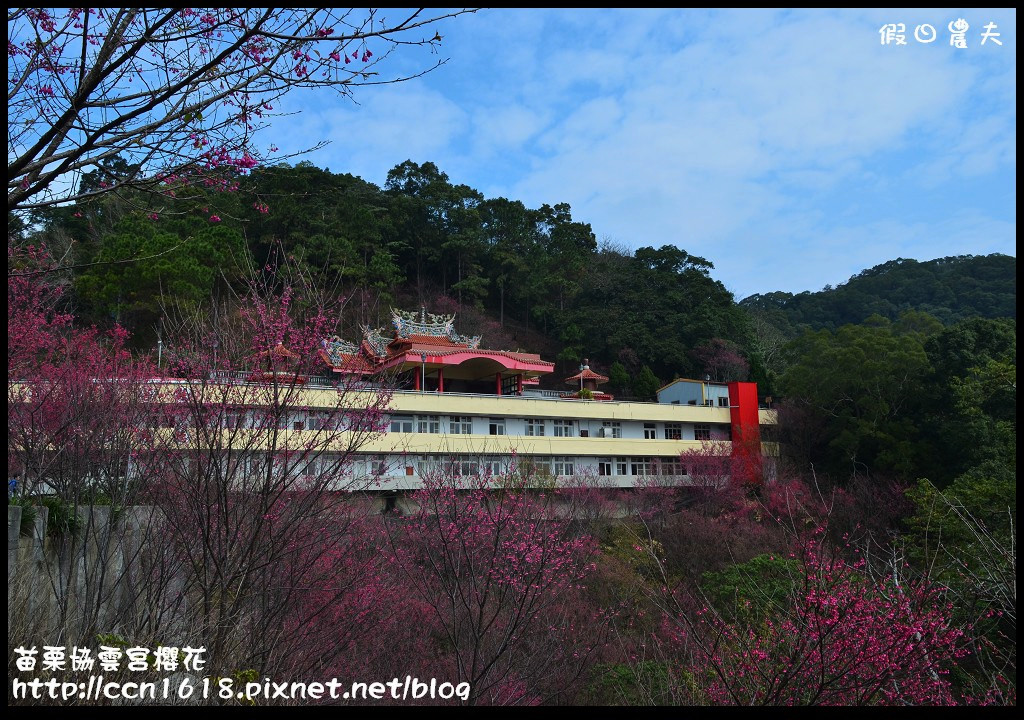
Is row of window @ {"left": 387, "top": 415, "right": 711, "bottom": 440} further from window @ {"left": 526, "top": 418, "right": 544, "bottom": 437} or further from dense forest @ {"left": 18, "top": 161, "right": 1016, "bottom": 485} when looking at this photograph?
dense forest @ {"left": 18, "top": 161, "right": 1016, "bottom": 485}

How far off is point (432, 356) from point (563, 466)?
6.23 m

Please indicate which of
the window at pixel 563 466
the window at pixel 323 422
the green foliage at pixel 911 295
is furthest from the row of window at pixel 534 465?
the green foliage at pixel 911 295

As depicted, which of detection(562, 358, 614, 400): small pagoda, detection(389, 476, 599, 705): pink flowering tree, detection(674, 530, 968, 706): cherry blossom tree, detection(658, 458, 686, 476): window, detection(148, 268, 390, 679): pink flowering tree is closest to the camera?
detection(674, 530, 968, 706): cherry blossom tree

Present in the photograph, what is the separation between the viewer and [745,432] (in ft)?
88.7

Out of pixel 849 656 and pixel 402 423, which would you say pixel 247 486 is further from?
pixel 402 423

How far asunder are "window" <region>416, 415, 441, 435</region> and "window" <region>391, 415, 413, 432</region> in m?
0.27

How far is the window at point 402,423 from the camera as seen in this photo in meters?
23.2

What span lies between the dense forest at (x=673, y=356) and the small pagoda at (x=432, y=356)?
8.08ft

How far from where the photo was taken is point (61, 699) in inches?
157

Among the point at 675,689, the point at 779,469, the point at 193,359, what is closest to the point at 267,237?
the point at 779,469

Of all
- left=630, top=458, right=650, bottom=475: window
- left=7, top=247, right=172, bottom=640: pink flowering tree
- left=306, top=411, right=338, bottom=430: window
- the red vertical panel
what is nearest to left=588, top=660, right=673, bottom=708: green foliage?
left=306, top=411, right=338, bottom=430: window

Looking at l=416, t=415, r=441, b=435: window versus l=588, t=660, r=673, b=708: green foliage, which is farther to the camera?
l=416, t=415, r=441, b=435: window

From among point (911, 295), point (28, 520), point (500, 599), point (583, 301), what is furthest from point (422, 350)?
point (911, 295)

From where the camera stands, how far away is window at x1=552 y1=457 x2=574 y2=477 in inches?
990
